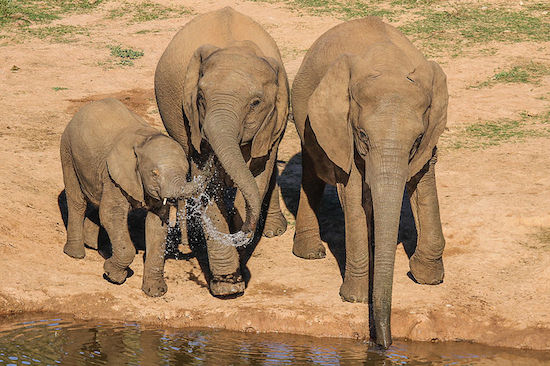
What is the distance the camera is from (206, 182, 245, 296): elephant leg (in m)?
8.51

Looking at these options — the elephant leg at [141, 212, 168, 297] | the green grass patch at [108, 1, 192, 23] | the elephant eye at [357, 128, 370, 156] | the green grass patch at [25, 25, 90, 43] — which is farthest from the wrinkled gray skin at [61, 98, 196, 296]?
the green grass patch at [108, 1, 192, 23]

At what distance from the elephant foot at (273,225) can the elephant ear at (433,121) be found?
2816 millimetres

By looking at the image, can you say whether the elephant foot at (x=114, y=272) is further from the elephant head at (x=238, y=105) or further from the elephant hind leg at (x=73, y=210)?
the elephant head at (x=238, y=105)

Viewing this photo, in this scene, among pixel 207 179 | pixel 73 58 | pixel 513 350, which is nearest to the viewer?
pixel 513 350

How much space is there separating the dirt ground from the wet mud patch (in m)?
0.06

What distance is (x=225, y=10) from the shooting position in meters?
9.62

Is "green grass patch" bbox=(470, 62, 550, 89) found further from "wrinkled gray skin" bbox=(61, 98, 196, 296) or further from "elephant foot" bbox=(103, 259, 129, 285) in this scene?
"elephant foot" bbox=(103, 259, 129, 285)

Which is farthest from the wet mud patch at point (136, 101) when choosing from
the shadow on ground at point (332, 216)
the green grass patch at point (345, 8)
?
the green grass patch at point (345, 8)

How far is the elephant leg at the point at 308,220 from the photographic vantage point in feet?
31.6

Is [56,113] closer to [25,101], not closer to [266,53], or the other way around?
[25,101]

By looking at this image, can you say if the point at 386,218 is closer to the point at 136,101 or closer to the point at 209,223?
the point at 209,223

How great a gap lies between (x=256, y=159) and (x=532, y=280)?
9.75 feet

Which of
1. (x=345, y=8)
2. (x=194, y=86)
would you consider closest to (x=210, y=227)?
(x=194, y=86)

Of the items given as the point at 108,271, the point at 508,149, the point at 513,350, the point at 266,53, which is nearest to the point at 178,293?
the point at 108,271
